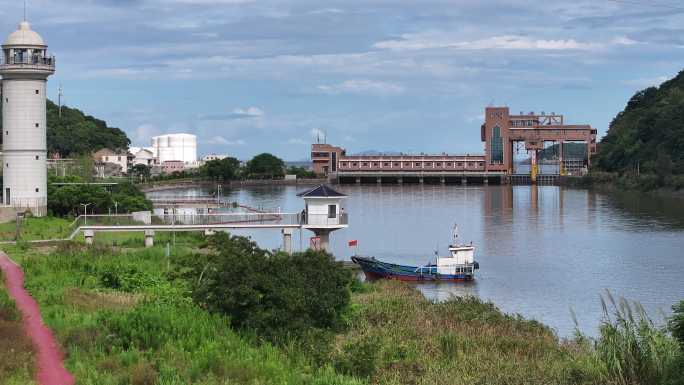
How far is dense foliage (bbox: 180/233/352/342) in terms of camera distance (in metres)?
16.9

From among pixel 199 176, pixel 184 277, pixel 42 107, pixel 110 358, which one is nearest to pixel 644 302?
pixel 184 277

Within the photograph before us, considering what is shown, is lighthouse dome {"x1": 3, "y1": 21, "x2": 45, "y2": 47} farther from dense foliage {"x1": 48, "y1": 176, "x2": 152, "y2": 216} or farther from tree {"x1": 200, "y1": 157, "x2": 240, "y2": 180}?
tree {"x1": 200, "y1": 157, "x2": 240, "y2": 180}

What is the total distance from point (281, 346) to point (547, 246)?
3017 cm

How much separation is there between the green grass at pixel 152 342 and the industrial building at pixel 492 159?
11025 centimetres

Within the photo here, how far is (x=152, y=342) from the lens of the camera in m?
14.9

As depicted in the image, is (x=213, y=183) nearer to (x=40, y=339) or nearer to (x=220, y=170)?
(x=220, y=170)

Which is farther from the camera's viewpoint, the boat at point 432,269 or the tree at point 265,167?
the tree at point 265,167

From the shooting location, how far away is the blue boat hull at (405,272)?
32.8m

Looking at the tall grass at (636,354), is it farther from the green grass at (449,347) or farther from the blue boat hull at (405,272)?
the blue boat hull at (405,272)

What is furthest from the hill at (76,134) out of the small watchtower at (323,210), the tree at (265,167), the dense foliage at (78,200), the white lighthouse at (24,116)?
the small watchtower at (323,210)

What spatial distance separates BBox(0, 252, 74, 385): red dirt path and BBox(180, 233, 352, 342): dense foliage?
3.03 m

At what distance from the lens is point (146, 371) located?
42.7 ft

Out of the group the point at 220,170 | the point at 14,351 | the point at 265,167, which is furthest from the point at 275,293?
the point at 265,167

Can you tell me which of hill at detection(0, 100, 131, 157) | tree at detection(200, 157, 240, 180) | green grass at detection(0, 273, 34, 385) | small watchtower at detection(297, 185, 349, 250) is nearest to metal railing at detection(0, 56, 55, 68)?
small watchtower at detection(297, 185, 349, 250)
